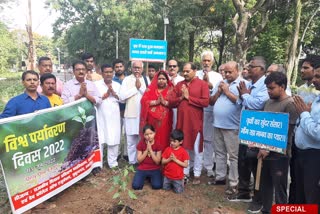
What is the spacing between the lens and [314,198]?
2.99m

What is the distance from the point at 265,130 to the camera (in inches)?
131

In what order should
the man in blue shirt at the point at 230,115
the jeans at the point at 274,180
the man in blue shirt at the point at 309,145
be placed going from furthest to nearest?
1. the man in blue shirt at the point at 230,115
2. the jeans at the point at 274,180
3. the man in blue shirt at the point at 309,145

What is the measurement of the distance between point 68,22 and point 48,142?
30.4 m

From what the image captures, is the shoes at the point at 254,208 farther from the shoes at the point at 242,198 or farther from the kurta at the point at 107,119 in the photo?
the kurta at the point at 107,119

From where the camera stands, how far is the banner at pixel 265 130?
124 inches

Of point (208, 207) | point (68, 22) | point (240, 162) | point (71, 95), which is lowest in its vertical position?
point (208, 207)

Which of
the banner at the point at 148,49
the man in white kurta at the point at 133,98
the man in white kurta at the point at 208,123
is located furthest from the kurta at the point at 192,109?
Result: the banner at the point at 148,49

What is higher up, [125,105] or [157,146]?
[125,105]

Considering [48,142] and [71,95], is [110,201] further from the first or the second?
[71,95]

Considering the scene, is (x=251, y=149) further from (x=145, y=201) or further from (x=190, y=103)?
(x=145, y=201)

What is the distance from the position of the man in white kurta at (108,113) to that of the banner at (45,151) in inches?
15.2

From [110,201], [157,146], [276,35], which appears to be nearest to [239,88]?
[157,146]

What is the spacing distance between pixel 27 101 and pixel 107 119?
5.39 ft

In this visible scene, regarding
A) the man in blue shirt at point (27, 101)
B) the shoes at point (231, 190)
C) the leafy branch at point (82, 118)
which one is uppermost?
the man in blue shirt at point (27, 101)
